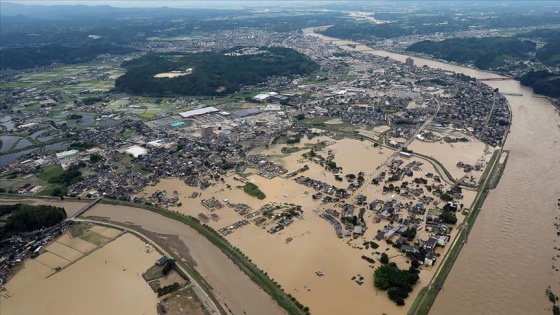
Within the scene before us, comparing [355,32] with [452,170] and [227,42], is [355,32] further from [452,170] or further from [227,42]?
[452,170]

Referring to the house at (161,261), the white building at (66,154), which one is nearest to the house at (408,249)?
the house at (161,261)

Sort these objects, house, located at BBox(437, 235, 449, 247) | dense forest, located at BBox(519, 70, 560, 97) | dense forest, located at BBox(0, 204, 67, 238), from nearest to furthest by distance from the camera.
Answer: house, located at BBox(437, 235, 449, 247), dense forest, located at BBox(0, 204, 67, 238), dense forest, located at BBox(519, 70, 560, 97)

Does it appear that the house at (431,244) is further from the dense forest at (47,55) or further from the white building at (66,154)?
the dense forest at (47,55)

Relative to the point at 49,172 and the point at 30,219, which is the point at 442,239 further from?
the point at 49,172

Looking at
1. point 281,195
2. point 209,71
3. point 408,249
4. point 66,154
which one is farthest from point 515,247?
point 209,71

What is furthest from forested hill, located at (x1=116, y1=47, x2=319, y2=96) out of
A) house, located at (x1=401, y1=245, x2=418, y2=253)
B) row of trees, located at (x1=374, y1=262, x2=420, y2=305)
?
row of trees, located at (x1=374, y1=262, x2=420, y2=305)

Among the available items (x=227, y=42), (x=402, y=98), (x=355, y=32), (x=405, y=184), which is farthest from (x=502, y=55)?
(x=227, y=42)

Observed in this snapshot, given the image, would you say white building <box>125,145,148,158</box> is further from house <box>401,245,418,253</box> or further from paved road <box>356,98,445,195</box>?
house <box>401,245,418,253</box>
